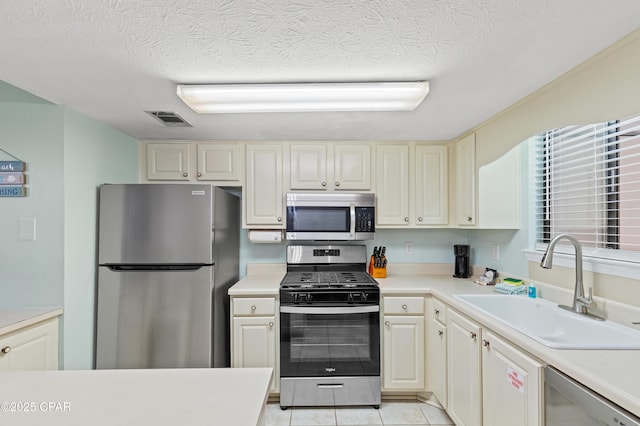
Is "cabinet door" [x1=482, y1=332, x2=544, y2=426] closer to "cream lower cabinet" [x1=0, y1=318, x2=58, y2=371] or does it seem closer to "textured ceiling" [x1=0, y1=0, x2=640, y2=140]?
"textured ceiling" [x1=0, y1=0, x2=640, y2=140]

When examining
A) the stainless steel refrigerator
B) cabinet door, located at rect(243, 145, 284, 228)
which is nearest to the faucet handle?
cabinet door, located at rect(243, 145, 284, 228)

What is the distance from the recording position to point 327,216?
274 centimetres

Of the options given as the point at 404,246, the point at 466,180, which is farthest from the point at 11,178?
the point at 466,180

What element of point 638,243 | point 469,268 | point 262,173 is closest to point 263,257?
point 262,173

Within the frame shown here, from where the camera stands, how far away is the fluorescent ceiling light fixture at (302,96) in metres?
1.62

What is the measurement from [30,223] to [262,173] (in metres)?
1.59

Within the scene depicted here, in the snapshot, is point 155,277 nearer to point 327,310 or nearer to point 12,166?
point 12,166

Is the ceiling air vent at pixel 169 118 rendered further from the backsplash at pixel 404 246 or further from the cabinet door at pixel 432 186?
the cabinet door at pixel 432 186

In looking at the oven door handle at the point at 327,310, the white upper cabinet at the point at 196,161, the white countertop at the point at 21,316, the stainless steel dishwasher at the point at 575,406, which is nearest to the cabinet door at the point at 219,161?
the white upper cabinet at the point at 196,161

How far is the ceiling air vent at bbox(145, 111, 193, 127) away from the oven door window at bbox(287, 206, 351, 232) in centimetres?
114

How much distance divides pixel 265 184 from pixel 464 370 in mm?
2028

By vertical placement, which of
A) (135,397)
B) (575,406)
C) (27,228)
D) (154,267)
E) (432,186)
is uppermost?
(432,186)

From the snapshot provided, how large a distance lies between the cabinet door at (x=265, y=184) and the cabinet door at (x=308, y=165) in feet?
0.47

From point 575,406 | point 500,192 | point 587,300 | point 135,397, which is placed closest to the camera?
point 135,397
